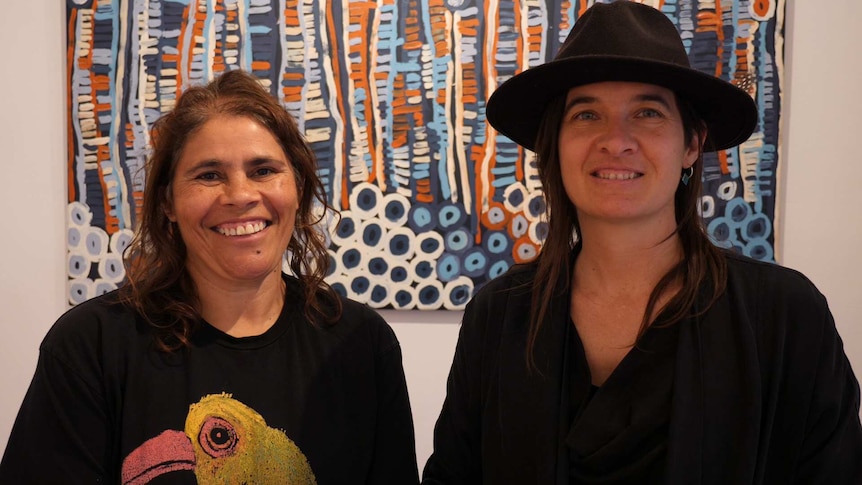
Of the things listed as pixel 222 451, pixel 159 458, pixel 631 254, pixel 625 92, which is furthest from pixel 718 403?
pixel 159 458

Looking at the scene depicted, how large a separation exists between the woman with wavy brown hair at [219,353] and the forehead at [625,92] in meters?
0.64

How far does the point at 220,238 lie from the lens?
1537mm

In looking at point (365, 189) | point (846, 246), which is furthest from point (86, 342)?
point (846, 246)

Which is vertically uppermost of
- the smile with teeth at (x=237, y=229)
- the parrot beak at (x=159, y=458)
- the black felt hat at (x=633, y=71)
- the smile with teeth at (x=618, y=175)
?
the black felt hat at (x=633, y=71)

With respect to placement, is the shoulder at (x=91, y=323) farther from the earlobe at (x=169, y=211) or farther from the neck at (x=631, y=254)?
the neck at (x=631, y=254)

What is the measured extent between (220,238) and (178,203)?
12 cm

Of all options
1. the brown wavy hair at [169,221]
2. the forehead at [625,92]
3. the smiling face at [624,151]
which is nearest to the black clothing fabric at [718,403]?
the smiling face at [624,151]

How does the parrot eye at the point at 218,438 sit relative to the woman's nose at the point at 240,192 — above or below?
below

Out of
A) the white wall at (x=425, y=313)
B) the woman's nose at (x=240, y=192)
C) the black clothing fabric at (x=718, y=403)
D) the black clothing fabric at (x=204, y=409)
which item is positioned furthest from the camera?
the white wall at (x=425, y=313)

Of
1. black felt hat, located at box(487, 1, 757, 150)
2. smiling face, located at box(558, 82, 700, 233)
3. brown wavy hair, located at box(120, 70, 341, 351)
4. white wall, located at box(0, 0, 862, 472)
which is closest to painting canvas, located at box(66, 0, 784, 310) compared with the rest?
white wall, located at box(0, 0, 862, 472)

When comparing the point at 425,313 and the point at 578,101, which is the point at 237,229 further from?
the point at 425,313

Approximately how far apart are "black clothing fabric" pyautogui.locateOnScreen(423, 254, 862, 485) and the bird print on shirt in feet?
1.31

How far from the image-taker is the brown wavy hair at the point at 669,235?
4.66ft

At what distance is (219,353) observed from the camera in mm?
1526
